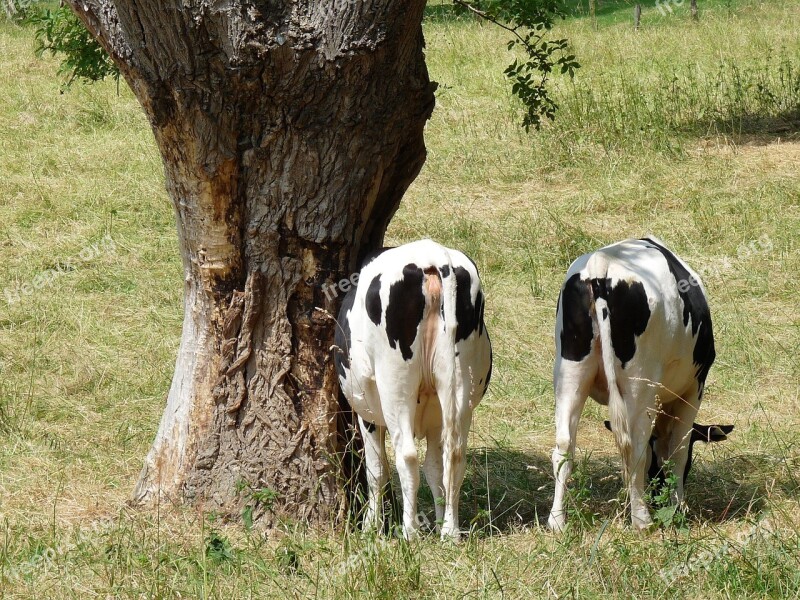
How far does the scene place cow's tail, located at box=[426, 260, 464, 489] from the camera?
4801 millimetres

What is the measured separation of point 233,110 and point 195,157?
322mm

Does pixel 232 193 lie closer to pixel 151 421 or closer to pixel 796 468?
pixel 151 421

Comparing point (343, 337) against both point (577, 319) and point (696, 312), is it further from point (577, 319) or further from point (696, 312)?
point (696, 312)

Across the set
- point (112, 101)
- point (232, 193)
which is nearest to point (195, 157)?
point (232, 193)

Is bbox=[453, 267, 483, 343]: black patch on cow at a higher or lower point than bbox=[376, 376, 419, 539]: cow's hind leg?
higher

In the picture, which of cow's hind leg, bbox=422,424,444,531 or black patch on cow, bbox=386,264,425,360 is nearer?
black patch on cow, bbox=386,264,425,360

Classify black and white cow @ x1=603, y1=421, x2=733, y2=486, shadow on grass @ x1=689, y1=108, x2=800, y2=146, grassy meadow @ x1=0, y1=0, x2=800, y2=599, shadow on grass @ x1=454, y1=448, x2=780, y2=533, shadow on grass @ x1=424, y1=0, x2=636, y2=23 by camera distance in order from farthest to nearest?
shadow on grass @ x1=424, y1=0, x2=636, y2=23 < shadow on grass @ x1=689, y1=108, x2=800, y2=146 < black and white cow @ x1=603, y1=421, x2=733, y2=486 < shadow on grass @ x1=454, y1=448, x2=780, y2=533 < grassy meadow @ x1=0, y1=0, x2=800, y2=599

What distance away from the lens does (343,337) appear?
5195 millimetres

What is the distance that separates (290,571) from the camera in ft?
14.7

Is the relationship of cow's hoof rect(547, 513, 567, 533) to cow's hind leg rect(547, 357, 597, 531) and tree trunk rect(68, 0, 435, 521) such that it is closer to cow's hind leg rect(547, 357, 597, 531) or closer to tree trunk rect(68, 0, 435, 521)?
cow's hind leg rect(547, 357, 597, 531)

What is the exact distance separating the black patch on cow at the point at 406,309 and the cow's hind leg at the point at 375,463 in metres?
0.60

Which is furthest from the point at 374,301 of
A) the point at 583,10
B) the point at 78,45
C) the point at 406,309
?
the point at 583,10

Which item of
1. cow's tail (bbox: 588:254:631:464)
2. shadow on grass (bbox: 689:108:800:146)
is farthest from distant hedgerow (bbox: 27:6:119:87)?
shadow on grass (bbox: 689:108:800:146)

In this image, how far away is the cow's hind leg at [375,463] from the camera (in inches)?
206
